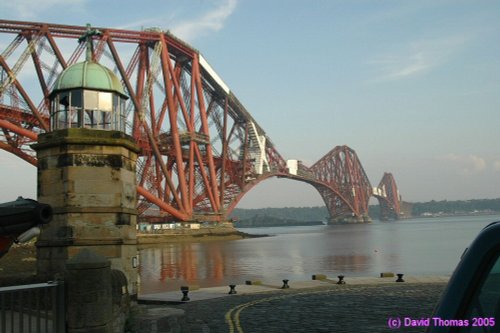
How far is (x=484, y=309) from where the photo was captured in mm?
2439

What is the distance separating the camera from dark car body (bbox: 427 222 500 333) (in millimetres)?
2393

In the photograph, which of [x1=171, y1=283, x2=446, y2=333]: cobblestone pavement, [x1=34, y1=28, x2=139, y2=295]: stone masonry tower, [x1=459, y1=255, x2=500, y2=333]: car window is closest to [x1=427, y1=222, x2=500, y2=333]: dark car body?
[x1=459, y1=255, x2=500, y2=333]: car window

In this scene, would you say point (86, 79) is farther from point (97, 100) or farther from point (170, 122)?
point (170, 122)

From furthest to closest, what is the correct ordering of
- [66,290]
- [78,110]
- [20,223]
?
[78,110] < [66,290] < [20,223]

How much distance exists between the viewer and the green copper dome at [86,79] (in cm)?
1359

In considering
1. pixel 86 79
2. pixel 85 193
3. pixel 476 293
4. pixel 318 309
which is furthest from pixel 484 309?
pixel 318 309

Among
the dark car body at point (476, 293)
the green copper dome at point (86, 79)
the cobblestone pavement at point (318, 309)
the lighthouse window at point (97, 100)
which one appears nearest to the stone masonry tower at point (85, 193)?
the lighthouse window at point (97, 100)

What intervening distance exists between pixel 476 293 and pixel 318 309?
13696 mm

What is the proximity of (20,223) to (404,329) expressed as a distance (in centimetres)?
924

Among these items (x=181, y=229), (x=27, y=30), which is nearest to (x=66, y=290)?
(x=27, y=30)

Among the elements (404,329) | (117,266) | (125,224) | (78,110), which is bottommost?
(404,329)

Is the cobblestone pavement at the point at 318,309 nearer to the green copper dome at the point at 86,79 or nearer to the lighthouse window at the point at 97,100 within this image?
the lighthouse window at the point at 97,100

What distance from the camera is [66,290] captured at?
8125mm

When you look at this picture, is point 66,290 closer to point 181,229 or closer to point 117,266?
point 117,266
